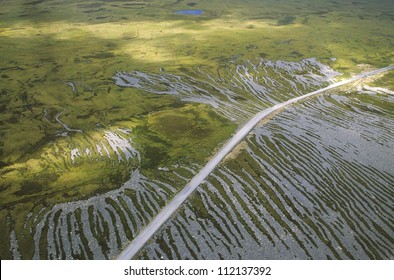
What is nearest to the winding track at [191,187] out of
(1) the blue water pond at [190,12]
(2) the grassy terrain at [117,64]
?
(2) the grassy terrain at [117,64]

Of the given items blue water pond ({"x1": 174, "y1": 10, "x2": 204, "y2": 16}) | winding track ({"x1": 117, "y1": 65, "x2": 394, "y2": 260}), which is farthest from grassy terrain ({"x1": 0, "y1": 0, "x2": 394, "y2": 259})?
blue water pond ({"x1": 174, "y1": 10, "x2": 204, "y2": 16})

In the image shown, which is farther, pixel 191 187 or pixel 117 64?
pixel 117 64

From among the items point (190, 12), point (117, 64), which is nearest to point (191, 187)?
point (117, 64)

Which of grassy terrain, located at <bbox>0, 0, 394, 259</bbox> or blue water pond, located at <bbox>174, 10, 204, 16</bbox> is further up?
blue water pond, located at <bbox>174, 10, 204, 16</bbox>

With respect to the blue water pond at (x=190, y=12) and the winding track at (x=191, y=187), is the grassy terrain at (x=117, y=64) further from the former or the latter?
the blue water pond at (x=190, y=12)

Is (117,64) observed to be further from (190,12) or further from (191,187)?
(190,12)

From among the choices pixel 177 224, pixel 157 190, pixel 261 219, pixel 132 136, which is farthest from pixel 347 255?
pixel 132 136

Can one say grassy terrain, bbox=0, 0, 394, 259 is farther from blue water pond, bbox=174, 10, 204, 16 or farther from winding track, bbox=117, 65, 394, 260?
blue water pond, bbox=174, 10, 204, 16

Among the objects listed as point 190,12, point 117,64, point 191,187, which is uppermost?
point 190,12

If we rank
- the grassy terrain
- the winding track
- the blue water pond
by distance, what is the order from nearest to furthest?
A: the winding track, the grassy terrain, the blue water pond
